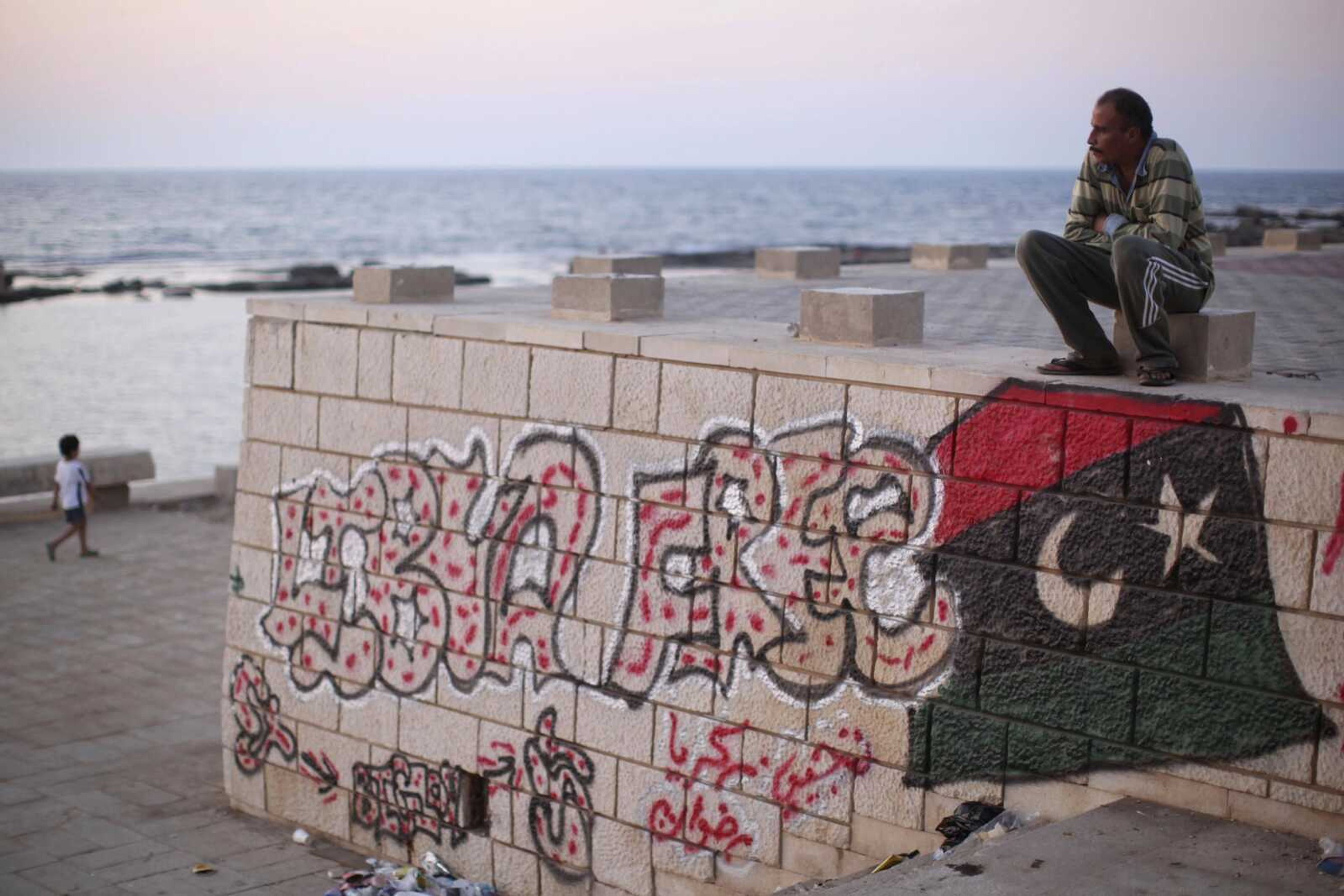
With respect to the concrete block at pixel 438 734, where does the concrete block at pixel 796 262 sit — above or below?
above

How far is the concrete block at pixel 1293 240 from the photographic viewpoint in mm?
17641

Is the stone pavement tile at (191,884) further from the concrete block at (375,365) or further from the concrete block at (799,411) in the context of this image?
the concrete block at (799,411)

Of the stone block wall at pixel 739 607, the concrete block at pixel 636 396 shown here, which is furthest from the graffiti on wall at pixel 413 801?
the concrete block at pixel 636 396

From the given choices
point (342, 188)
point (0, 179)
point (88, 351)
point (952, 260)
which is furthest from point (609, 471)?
point (0, 179)

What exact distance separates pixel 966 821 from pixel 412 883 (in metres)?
3.48

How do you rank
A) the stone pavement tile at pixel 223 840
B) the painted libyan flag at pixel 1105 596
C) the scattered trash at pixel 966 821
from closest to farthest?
the painted libyan flag at pixel 1105 596 → the scattered trash at pixel 966 821 → the stone pavement tile at pixel 223 840

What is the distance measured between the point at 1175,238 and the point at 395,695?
506 cm

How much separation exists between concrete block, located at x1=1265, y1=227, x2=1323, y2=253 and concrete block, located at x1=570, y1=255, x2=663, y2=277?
9.96 metres

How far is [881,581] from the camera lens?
6461 mm

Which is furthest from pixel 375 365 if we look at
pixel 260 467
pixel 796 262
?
pixel 796 262

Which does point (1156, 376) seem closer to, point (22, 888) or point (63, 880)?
point (63, 880)

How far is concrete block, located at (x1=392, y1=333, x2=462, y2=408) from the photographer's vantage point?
26.8 ft

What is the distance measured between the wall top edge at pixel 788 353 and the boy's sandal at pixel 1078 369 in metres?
0.05

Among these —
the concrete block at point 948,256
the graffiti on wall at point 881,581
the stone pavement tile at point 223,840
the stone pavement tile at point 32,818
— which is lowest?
the stone pavement tile at point 223,840
